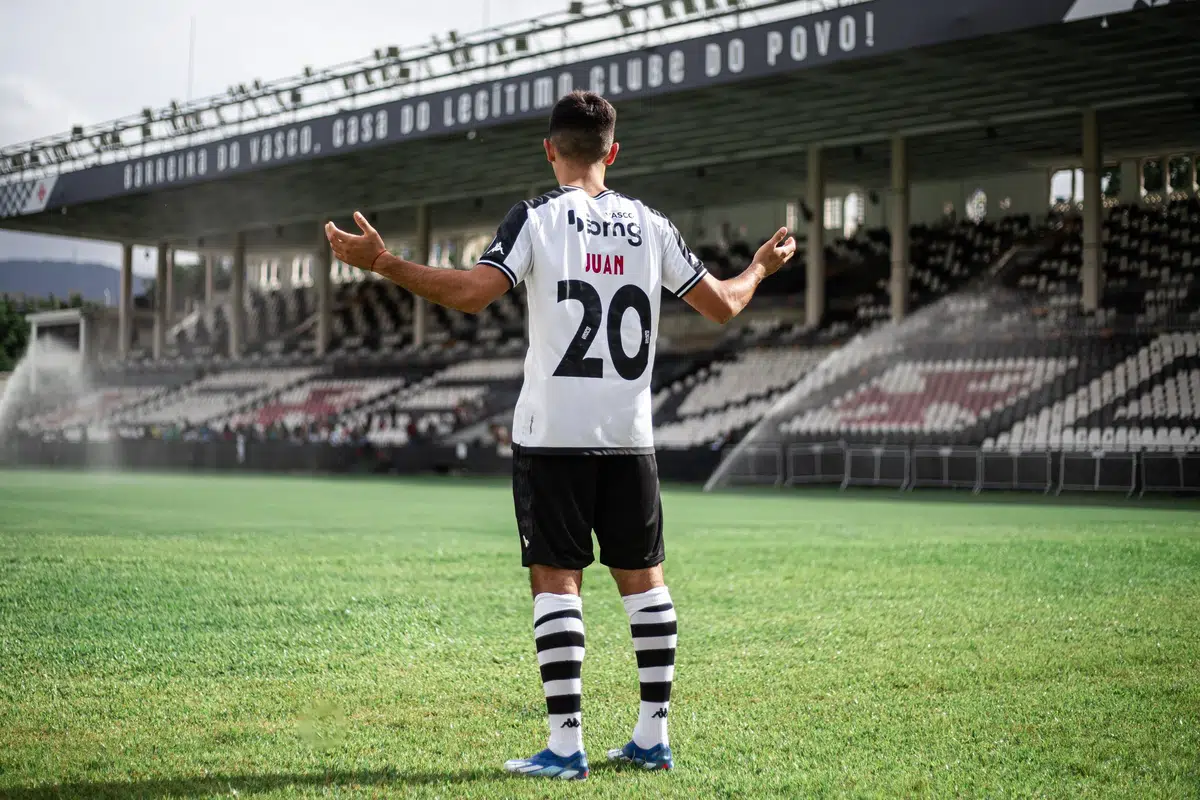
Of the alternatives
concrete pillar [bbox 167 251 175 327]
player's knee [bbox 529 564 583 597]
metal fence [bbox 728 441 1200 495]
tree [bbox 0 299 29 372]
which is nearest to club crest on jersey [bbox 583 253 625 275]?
player's knee [bbox 529 564 583 597]

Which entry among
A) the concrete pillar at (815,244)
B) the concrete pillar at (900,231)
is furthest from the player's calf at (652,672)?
the concrete pillar at (815,244)

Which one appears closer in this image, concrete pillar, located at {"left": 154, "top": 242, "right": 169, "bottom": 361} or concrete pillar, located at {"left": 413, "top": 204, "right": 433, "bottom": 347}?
concrete pillar, located at {"left": 413, "top": 204, "right": 433, "bottom": 347}

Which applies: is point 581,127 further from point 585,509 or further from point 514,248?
point 585,509

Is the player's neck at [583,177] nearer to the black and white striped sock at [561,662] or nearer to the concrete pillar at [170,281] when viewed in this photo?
the black and white striped sock at [561,662]

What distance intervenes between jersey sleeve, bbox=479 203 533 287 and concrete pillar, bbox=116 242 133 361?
56874 millimetres

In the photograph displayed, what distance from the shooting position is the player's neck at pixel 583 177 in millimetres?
4438

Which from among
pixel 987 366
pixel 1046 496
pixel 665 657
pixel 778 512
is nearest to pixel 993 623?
pixel 665 657

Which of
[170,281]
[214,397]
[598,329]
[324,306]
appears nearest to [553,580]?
[598,329]

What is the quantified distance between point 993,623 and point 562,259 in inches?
161

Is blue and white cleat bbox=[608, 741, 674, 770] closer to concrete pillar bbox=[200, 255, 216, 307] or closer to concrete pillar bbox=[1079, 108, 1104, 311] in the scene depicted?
concrete pillar bbox=[1079, 108, 1104, 311]

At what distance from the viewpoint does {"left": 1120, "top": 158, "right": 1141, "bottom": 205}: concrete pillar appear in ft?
127

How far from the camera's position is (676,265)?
458 cm

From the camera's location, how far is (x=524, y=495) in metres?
4.20

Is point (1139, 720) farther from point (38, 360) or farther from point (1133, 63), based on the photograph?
point (38, 360)
